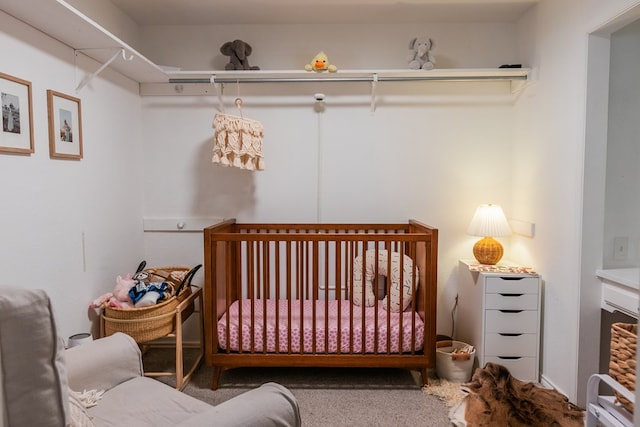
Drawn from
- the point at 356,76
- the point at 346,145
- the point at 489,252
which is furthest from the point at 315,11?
the point at 489,252

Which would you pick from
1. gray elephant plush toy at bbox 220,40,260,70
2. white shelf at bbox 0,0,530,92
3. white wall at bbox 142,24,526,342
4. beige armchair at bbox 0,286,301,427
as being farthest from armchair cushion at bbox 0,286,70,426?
gray elephant plush toy at bbox 220,40,260,70

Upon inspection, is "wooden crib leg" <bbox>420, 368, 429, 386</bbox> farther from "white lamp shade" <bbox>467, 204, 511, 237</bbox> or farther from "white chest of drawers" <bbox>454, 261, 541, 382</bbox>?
"white lamp shade" <bbox>467, 204, 511, 237</bbox>

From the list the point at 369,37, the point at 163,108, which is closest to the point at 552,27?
the point at 369,37

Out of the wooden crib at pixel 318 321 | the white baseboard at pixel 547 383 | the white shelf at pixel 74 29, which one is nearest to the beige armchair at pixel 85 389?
the wooden crib at pixel 318 321

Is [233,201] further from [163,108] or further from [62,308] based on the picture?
[62,308]

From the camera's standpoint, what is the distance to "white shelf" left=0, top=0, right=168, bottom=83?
1.62 m

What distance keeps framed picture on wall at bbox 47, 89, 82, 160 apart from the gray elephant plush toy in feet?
3.41

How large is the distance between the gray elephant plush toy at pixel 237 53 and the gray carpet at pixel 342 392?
6.86 feet

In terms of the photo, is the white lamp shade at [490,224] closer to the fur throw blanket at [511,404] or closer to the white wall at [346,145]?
the white wall at [346,145]

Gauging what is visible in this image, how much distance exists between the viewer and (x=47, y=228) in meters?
1.90

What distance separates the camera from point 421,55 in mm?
2703

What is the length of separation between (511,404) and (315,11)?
2668 mm

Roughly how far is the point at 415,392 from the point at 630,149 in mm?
1789

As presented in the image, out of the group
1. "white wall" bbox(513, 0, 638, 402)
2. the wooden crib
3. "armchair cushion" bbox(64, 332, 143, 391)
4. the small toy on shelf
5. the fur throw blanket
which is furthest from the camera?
the small toy on shelf
